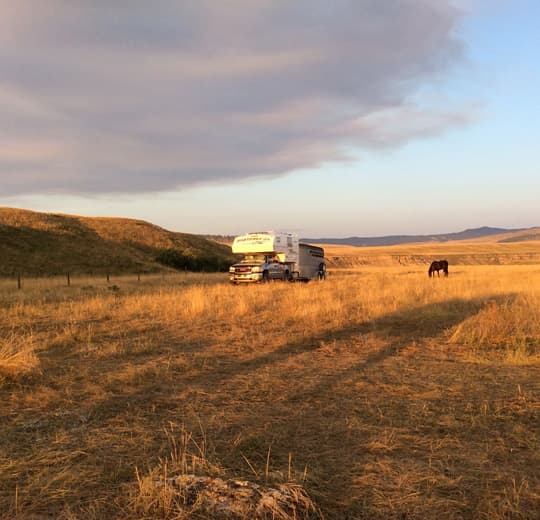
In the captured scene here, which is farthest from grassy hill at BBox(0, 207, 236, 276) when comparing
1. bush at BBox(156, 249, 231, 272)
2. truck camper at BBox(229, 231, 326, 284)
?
truck camper at BBox(229, 231, 326, 284)

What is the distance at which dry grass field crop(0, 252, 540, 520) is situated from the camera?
10.8ft

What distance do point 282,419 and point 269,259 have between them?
71.9 ft

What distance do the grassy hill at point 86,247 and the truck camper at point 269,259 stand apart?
24.6 meters

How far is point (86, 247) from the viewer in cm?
5475

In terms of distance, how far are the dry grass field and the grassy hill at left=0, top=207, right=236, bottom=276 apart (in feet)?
124

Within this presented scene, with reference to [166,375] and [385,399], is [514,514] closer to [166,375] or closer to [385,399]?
[385,399]

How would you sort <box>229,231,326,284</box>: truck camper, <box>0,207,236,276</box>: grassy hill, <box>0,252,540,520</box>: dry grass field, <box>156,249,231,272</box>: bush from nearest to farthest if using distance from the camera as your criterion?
<box>0,252,540,520</box>: dry grass field < <box>229,231,326,284</box>: truck camper < <box>0,207,236,276</box>: grassy hill < <box>156,249,231,272</box>: bush

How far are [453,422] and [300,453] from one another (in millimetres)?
1819

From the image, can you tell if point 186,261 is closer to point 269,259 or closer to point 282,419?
point 269,259

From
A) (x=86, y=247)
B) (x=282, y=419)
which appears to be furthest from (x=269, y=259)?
(x=86, y=247)

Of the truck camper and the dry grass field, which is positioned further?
the truck camper

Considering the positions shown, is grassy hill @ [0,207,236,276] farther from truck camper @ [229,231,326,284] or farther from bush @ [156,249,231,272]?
truck camper @ [229,231,326,284]

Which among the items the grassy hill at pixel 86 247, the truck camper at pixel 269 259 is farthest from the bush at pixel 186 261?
the truck camper at pixel 269 259

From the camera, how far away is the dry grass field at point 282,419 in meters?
3.30
